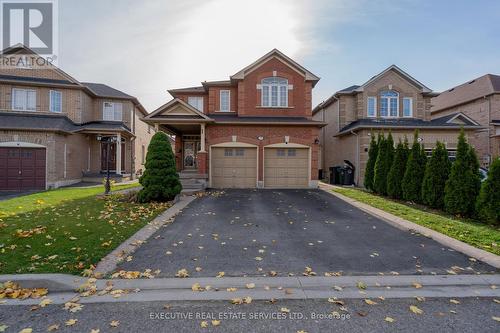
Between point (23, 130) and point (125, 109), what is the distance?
316 inches

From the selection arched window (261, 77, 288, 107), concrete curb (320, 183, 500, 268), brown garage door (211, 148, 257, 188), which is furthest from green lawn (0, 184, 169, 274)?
arched window (261, 77, 288, 107)

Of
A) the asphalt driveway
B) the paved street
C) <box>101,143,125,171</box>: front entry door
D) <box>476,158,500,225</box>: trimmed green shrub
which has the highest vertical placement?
<box>101,143,125,171</box>: front entry door

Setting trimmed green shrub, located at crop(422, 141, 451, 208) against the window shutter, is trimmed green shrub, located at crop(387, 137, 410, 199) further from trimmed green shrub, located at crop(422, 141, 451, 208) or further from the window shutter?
the window shutter

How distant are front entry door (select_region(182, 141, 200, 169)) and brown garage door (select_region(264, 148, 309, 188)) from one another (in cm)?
554

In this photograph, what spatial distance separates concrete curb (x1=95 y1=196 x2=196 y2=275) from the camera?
191 inches

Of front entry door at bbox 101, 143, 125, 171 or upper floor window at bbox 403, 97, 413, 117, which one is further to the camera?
front entry door at bbox 101, 143, 125, 171

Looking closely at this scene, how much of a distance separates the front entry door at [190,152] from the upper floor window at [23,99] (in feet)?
36.2

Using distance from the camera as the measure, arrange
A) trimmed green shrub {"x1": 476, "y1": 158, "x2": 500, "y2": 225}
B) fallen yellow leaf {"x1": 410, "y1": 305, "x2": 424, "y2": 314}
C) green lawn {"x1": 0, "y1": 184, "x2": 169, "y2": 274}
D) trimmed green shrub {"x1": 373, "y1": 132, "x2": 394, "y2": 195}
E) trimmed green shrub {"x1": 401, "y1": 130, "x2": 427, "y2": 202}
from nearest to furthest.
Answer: fallen yellow leaf {"x1": 410, "y1": 305, "x2": 424, "y2": 314} < green lawn {"x1": 0, "y1": 184, "x2": 169, "y2": 274} < trimmed green shrub {"x1": 476, "y1": 158, "x2": 500, "y2": 225} < trimmed green shrub {"x1": 401, "y1": 130, "x2": 427, "y2": 202} < trimmed green shrub {"x1": 373, "y1": 132, "x2": 394, "y2": 195}

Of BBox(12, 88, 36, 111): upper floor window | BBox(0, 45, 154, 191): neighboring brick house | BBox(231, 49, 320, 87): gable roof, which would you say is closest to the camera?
BBox(0, 45, 154, 191): neighboring brick house

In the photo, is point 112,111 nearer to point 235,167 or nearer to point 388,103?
point 235,167

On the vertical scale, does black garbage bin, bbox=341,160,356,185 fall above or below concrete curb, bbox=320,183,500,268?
above

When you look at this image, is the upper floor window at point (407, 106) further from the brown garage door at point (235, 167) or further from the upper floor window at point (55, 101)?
the upper floor window at point (55, 101)

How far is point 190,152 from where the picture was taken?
19.2 m

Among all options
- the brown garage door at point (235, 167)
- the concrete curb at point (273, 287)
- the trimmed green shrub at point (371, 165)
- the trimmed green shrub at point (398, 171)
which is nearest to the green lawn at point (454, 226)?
the trimmed green shrub at point (398, 171)
